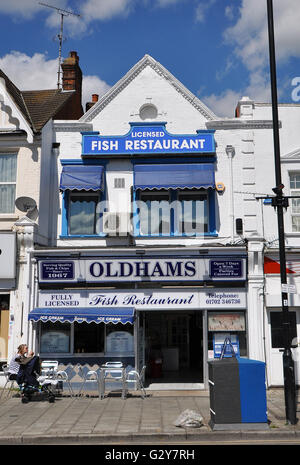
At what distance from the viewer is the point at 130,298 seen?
15.6 m

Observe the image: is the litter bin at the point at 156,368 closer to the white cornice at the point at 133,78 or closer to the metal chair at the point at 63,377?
the metal chair at the point at 63,377

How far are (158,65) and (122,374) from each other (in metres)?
10.7

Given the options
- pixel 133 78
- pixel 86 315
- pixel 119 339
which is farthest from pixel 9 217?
pixel 133 78

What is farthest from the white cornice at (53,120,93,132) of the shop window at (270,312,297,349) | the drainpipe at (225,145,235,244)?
the shop window at (270,312,297,349)

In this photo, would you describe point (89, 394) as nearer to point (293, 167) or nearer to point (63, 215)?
point (63, 215)

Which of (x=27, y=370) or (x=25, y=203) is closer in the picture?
(x=27, y=370)

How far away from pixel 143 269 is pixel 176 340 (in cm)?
633

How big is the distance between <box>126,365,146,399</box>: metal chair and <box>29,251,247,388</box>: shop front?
0.39 metres

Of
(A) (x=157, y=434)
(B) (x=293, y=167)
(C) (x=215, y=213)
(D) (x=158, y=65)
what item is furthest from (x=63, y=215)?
(A) (x=157, y=434)

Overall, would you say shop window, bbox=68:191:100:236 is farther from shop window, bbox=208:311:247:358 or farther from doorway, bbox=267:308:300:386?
doorway, bbox=267:308:300:386

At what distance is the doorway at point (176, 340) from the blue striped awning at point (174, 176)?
571 cm

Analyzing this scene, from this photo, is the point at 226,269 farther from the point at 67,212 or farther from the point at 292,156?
the point at 67,212

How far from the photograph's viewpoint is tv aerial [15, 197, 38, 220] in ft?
52.0

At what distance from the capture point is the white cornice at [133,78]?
16.9 meters
